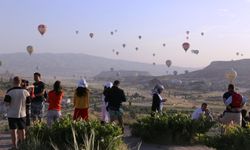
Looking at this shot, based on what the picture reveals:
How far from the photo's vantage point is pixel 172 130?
610 inches

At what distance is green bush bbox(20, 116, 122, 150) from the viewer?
1158 centimetres

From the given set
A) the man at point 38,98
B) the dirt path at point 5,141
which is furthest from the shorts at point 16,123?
the man at point 38,98

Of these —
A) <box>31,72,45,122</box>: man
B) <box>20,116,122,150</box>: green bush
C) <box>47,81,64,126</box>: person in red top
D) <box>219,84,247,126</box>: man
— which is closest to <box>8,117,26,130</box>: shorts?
<box>20,116,122,150</box>: green bush

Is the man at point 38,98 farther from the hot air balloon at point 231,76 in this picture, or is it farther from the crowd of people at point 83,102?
the hot air balloon at point 231,76

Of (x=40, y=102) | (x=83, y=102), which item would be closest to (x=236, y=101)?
(x=83, y=102)

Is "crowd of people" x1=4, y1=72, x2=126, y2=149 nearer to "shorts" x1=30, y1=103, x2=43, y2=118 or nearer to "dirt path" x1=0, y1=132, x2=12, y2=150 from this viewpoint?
"shorts" x1=30, y1=103, x2=43, y2=118

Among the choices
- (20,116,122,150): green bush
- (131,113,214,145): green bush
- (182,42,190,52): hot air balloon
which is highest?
(182,42,190,52): hot air balloon

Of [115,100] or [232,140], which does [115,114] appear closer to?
[115,100]

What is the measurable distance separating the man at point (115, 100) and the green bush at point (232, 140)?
4115 mm

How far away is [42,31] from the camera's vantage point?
64875 millimetres

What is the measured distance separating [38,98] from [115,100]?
2.21 m

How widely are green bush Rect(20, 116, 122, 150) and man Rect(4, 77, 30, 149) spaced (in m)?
0.71

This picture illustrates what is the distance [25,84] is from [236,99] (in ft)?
19.5

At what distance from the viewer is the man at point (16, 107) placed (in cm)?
1252
